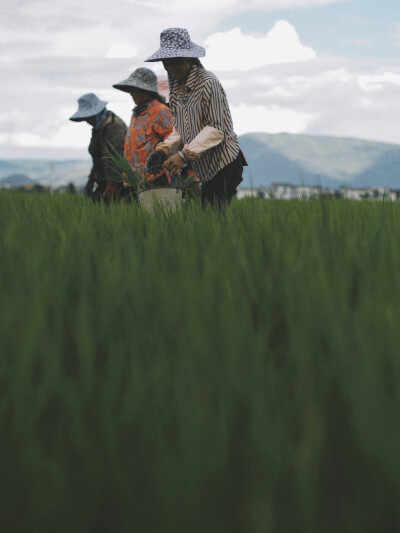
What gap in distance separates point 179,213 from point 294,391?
4.77 ft

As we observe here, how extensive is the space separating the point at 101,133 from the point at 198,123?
1626 mm

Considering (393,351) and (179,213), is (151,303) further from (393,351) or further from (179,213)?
(179,213)

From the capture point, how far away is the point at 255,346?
70 centimetres

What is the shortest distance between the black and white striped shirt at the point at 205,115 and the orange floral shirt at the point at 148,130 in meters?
0.52

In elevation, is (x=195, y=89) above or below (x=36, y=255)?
above

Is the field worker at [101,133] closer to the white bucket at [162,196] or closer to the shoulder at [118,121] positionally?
the shoulder at [118,121]

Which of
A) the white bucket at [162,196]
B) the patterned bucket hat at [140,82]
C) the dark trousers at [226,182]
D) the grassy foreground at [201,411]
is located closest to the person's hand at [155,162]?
the white bucket at [162,196]

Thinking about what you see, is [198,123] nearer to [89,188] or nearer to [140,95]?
[140,95]

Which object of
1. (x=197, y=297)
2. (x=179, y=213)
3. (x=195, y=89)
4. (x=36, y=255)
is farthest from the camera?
(x=195, y=89)

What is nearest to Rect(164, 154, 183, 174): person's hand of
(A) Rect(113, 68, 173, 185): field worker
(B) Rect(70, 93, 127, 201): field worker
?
(A) Rect(113, 68, 173, 185): field worker

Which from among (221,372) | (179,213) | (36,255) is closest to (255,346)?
(221,372)

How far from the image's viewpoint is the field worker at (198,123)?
2.66 metres

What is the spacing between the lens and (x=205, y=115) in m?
2.77

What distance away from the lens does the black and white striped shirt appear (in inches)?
106
